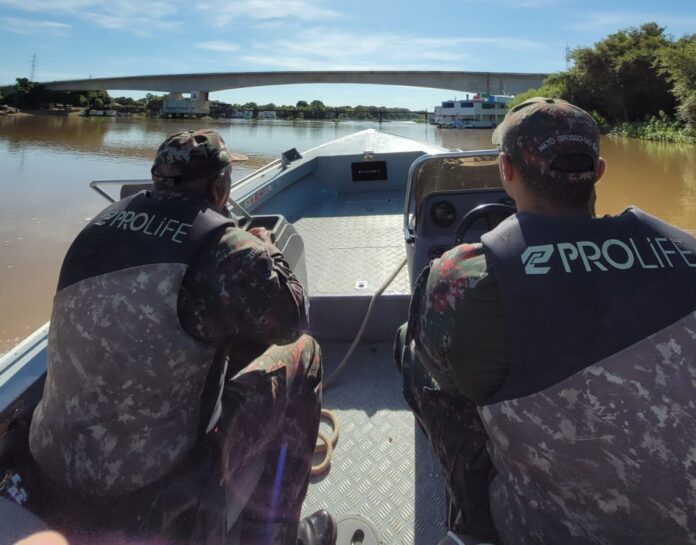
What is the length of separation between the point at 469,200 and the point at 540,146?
1995 millimetres

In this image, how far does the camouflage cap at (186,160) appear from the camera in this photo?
4.64 ft

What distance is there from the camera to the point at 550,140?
111 cm

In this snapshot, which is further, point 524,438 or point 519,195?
point 519,195

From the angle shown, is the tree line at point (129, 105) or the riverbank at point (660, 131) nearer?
the riverbank at point (660, 131)

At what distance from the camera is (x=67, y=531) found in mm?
1137

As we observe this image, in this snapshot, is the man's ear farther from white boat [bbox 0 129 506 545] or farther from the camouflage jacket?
white boat [bbox 0 129 506 545]

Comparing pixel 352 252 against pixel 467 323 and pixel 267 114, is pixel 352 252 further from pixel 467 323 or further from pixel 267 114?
pixel 267 114

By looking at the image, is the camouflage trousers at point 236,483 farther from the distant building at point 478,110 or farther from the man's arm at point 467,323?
the distant building at point 478,110

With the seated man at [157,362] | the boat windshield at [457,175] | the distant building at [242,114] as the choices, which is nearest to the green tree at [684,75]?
the boat windshield at [457,175]

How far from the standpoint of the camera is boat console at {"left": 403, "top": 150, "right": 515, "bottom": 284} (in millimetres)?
2941

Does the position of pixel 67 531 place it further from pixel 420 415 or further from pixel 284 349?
pixel 420 415

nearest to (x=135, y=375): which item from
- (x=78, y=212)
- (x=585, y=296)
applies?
(x=585, y=296)

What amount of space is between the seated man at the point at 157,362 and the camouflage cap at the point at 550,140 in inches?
28.3

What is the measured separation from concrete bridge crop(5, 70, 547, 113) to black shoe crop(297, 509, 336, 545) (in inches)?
1748
